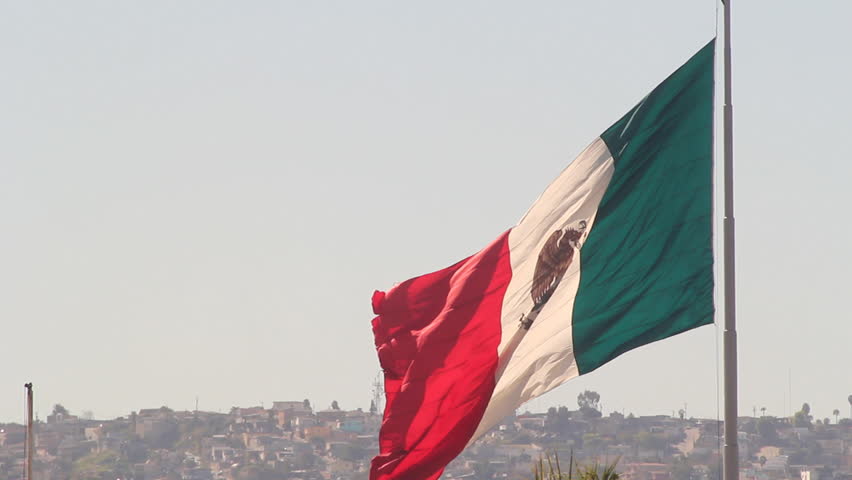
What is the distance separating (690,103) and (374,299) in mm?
3831

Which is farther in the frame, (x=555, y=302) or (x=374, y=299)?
(x=374, y=299)

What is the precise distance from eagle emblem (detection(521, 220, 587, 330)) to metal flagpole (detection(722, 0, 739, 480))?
1.53m

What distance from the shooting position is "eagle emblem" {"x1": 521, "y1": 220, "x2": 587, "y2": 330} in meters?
15.1

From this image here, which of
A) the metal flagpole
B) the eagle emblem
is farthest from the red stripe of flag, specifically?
the metal flagpole

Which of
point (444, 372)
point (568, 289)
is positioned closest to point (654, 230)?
point (568, 289)

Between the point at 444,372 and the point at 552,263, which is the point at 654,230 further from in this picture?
the point at 444,372

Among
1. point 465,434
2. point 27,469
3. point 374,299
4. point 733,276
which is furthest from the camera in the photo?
point 27,469

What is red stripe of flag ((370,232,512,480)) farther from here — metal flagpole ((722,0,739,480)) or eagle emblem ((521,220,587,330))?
metal flagpole ((722,0,739,480))

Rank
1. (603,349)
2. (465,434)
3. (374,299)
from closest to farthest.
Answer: (603,349) < (465,434) < (374,299)

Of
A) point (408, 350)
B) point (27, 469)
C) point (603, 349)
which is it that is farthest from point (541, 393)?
point (27, 469)

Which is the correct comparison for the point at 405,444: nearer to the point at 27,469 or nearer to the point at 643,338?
the point at 643,338

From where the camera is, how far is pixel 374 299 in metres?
16.8

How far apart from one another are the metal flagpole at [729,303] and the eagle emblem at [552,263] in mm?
1531

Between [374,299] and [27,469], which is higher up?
[374,299]
